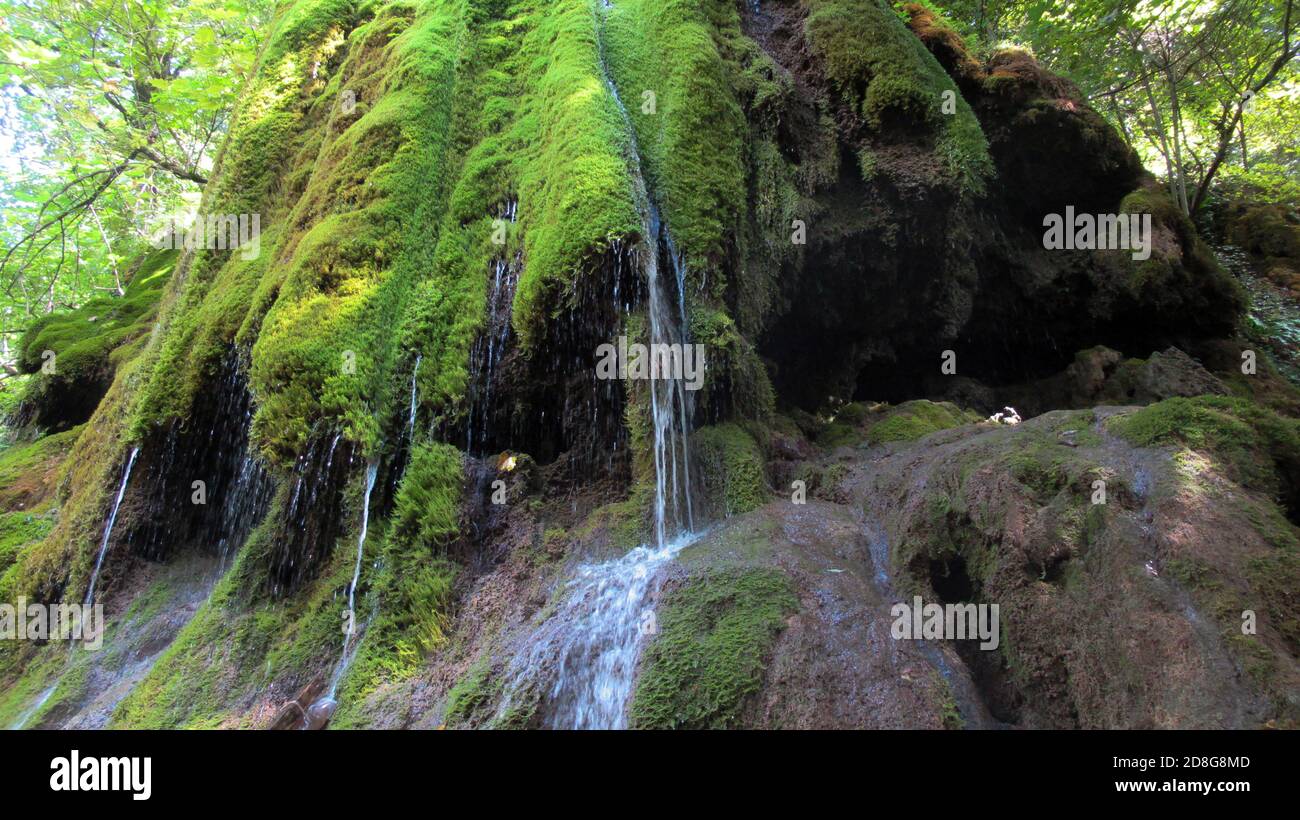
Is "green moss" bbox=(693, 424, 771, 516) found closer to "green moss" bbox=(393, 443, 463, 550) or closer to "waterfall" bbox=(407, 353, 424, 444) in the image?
"green moss" bbox=(393, 443, 463, 550)

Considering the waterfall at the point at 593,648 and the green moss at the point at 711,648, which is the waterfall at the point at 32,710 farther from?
the green moss at the point at 711,648

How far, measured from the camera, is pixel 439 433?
544 cm

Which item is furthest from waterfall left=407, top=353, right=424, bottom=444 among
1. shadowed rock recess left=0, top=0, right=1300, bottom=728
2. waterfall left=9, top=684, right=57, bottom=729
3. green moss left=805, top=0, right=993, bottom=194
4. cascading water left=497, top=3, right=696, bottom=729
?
green moss left=805, top=0, right=993, bottom=194

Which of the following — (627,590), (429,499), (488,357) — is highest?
(488,357)

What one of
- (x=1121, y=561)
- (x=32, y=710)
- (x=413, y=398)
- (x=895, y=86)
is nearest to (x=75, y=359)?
(x=32, y=710)

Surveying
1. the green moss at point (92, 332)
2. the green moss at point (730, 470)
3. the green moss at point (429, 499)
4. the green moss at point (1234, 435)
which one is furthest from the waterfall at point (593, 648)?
the green moss at point (92, 332)

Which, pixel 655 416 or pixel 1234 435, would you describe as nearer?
pixel 1234 435

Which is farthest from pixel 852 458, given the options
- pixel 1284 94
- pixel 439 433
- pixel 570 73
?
pixel 1284 94

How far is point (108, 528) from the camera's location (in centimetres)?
600

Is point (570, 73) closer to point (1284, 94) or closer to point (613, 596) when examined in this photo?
point (613, 596)

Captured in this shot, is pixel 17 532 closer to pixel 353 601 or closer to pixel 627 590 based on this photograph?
pixel 353 601

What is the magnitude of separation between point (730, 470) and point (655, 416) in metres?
0.82

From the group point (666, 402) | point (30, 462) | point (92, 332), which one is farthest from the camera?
point (92, 332)
